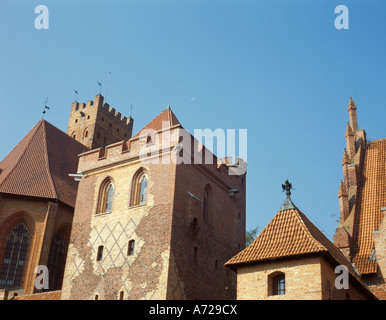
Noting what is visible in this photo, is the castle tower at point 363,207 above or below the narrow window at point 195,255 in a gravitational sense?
above

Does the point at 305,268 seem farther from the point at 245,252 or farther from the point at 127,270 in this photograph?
the point at 127,270

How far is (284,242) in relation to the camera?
16703 millimetres

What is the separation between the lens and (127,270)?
816 inches

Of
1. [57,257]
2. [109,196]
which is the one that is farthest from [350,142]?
[57,257]

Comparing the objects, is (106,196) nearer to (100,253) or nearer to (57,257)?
(100,253)

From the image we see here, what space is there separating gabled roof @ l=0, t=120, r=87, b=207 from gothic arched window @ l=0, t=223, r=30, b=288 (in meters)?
2.09

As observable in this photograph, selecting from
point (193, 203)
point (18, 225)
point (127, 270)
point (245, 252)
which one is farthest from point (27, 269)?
point (245, 252)

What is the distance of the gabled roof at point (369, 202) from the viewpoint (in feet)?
70.8

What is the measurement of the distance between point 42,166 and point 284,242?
18.2 m

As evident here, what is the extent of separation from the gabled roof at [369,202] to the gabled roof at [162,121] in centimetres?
975

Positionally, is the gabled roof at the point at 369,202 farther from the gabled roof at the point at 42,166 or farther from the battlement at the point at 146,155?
the gabled roof at the point at 42,166

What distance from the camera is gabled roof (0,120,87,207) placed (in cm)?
2825

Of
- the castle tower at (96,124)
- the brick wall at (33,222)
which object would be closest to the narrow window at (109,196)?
the brick wall at (33,222)

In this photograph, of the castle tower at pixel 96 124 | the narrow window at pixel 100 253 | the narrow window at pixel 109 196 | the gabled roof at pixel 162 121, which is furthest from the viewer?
the castle tower at pixel 96 124
